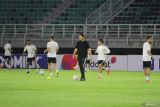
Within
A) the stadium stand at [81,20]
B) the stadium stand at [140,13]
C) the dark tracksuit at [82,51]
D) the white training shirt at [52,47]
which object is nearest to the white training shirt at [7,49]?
the stadium stand at [81,20]

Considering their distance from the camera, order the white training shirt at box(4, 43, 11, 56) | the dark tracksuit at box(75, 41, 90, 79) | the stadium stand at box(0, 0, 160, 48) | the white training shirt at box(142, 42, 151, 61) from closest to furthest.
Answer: the white training shirt at box(142, 42, 151, 61) → the dark tracksuit at box(75, 41, 90, 79) → the white training shirt at box(4, 43, 11, 56) → the stadium stand at box(0, 0, 160, 48)

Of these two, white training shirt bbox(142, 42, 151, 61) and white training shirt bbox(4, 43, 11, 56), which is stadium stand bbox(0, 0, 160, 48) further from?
→ white training shirt bbox(142, 42, 151, 61)

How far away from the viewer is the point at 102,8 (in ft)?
165

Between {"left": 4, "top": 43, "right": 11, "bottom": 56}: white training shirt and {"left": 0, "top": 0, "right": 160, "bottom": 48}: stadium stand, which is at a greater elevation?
{"left": 0, "top": 0, "right": 160, "bottom": 48}: stadium stand

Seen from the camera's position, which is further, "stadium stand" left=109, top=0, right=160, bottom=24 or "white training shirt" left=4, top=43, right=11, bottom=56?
"stadium stand" left=109, top=0, right=160, bottom=24

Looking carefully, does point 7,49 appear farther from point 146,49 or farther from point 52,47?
point 146,49

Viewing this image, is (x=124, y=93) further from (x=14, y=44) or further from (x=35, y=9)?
(x=35, y=9)

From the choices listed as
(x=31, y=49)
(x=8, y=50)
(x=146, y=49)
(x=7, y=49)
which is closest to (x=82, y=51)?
(x=146, y=49)

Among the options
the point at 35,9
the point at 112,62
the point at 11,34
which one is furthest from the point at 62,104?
the point at 35,9

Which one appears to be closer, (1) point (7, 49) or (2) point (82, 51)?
(2) point (82, 51)

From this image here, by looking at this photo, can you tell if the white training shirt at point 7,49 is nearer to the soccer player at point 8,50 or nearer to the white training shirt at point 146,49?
the soccer player at point 8,50

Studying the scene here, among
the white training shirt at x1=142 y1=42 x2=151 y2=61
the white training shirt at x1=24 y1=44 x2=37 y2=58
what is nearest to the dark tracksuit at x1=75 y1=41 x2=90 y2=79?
the white training shirt at x1=142 y1=42 x2=151 y2=61

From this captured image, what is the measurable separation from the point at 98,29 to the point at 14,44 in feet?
21.6

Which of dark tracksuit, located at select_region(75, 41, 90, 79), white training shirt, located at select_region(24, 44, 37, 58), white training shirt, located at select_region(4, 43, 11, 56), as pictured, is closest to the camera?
dark tracksuit, located at select_region(75, 41, 90, 79)
